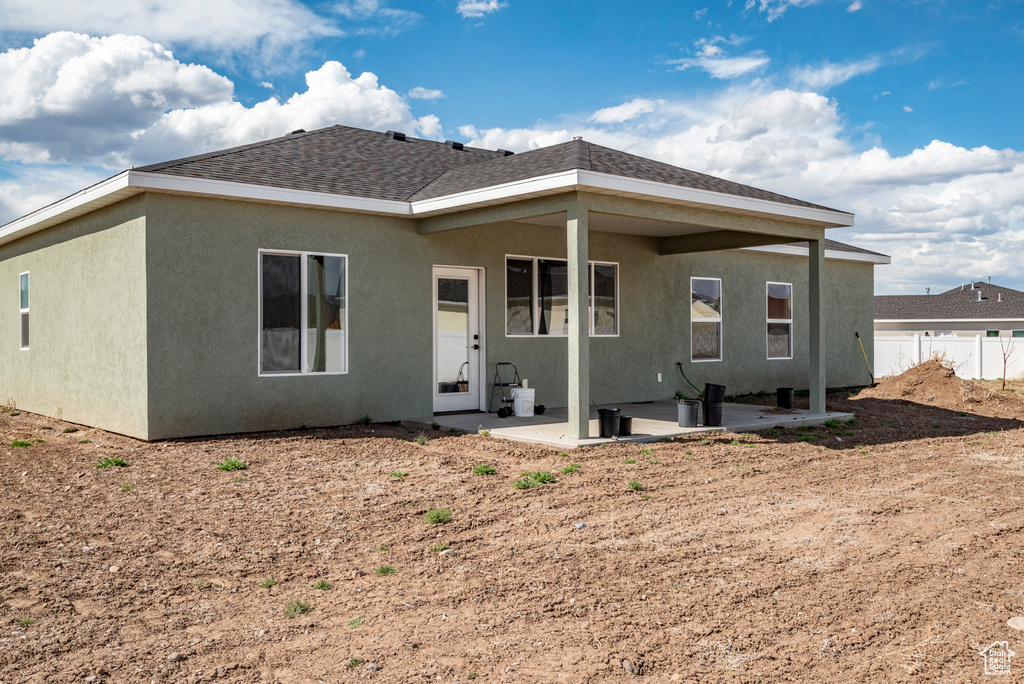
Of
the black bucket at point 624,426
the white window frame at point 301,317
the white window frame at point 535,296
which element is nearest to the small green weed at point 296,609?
the black bucket at point 624,426

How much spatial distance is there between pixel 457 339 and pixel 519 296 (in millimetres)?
1330

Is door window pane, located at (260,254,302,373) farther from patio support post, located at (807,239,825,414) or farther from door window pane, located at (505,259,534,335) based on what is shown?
patio support post, located at (807,239,825,414)

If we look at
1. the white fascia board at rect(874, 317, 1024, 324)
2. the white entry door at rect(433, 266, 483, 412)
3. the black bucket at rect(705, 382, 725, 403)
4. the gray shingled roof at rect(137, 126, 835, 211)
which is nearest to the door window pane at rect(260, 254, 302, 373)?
the gray shingled roof at rect(137, 126, 835, 211)

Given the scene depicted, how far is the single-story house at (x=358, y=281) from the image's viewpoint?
30.7 ft

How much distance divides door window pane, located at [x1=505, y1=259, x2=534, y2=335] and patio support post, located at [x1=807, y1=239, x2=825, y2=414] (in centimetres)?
440

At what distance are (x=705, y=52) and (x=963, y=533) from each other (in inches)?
444

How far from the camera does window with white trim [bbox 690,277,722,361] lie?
15.2m

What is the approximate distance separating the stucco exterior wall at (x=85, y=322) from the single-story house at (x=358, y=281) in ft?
0.15

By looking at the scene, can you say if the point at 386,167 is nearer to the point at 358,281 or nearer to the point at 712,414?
the point at 358,281

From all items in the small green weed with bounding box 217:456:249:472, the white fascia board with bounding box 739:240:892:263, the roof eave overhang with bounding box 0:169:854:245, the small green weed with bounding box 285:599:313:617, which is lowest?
the small green weed with bounding box 285:599:313:617

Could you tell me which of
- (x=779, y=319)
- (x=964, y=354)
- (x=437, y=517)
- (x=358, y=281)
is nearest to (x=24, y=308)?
(x=358, y=281)

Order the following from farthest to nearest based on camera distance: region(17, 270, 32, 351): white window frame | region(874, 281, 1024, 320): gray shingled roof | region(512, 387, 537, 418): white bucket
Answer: region(874, 281, 1024, 320): gray shingled roof, region(17, 270, 32, 351): white window frame, region(512, 387, 537, 418): white bucket

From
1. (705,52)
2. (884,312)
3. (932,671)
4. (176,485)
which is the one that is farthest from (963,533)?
(884,312)

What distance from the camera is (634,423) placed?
10.8 meters
